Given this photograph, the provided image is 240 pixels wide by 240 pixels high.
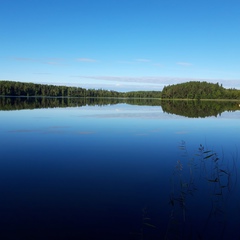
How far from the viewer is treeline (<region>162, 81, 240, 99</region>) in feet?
568

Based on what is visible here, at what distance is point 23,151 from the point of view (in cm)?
1633

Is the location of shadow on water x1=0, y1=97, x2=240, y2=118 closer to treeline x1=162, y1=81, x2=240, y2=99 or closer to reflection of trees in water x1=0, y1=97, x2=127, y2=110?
reflection of trees in water x1=0, y1=97, x2=127, y2=110

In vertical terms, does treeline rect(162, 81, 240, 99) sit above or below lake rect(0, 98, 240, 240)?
above

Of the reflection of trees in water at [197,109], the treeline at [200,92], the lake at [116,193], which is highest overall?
the treeline at [200,92]

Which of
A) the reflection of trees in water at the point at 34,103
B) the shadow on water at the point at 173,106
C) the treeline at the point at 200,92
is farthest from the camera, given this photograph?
the treeline at the point at 200,92

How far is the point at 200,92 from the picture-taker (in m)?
174

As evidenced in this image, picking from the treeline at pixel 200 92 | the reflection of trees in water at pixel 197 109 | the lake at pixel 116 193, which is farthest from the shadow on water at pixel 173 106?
the treeline at pixel 200 92

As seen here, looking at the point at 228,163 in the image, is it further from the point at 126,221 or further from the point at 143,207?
the point at 126,221

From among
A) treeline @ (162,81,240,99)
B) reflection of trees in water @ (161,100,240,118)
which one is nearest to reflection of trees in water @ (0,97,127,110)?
reflection of trees in water @ (161,100,240,118)

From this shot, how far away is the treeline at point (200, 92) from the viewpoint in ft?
568

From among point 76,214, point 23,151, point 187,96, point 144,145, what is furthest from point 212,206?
point 187,96

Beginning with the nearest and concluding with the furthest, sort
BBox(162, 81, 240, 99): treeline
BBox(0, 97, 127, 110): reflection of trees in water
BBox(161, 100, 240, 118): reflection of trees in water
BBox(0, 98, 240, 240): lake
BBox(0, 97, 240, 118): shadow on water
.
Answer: BBox(0, 98, 240, 240): lake → BBox(161, 100, 240, 118): reflection of trees in water → BBox(0, 97, 240, 118): shadow on water → BBox(0, 97, 127, 110): reflection of trees in water → BBox(162, 81, 240, 99): treeline

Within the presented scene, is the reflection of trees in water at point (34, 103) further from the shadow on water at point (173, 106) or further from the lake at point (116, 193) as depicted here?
the lake at point (116, 193)

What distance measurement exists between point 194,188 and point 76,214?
197 inches
